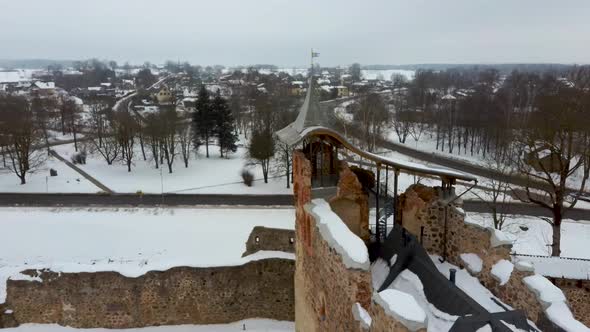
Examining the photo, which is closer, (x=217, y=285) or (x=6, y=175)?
(x=217, y=285)

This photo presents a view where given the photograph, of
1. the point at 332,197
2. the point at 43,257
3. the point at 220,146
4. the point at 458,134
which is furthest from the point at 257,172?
the point at 332,197

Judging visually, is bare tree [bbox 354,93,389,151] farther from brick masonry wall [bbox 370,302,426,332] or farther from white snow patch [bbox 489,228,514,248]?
brick masonry wall [bbox 370,302,426,332]

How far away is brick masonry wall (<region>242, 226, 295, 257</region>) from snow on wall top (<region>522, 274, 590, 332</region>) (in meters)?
9.77

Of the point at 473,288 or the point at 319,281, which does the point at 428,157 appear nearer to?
the point at 473,288

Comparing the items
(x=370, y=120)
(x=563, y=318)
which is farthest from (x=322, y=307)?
(x=370, y=120)

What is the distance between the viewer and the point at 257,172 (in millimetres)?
38500

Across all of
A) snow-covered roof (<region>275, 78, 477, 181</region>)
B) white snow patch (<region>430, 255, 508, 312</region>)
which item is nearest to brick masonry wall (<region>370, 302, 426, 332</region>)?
white snow patch (<region>430, 255, 508, 312</region>)

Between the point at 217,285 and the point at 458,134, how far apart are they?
37.9m

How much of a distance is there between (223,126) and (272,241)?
91.0 ft

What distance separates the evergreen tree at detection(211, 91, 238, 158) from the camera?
43656mm

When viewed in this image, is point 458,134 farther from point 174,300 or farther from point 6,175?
point 6,175

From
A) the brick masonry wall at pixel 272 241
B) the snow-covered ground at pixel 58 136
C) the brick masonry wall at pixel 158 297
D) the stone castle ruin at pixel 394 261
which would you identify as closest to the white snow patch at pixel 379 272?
the stone castle ruin at pixel 394 261

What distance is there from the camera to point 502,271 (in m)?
9.70

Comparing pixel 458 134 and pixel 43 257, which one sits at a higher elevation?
pixel 458 134
